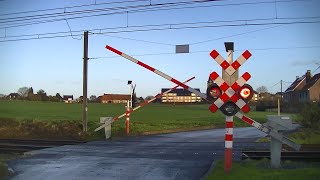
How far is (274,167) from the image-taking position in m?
9.38

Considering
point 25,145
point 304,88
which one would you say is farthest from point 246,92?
point 304,88

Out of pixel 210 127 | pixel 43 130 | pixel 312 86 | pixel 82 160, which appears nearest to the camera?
pixel 82 160

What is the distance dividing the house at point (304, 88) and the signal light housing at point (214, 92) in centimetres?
8323

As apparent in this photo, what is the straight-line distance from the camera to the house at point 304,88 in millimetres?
89500

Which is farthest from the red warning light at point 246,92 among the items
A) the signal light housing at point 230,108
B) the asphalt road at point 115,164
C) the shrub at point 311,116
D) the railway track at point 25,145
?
the shrub at point 311,116

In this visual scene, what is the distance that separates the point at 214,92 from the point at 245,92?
0.63 meters

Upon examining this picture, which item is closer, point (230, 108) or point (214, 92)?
point (230, 108)

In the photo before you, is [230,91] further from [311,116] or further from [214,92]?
[311,116]

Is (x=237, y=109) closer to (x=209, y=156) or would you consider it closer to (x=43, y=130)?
(x=209, y=156)

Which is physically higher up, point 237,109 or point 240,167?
point 237,109

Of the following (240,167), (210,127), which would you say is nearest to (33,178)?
(240,167)

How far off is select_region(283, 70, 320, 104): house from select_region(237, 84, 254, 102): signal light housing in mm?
83207

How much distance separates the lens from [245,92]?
8812mm

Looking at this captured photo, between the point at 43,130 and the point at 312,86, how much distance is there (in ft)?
246
